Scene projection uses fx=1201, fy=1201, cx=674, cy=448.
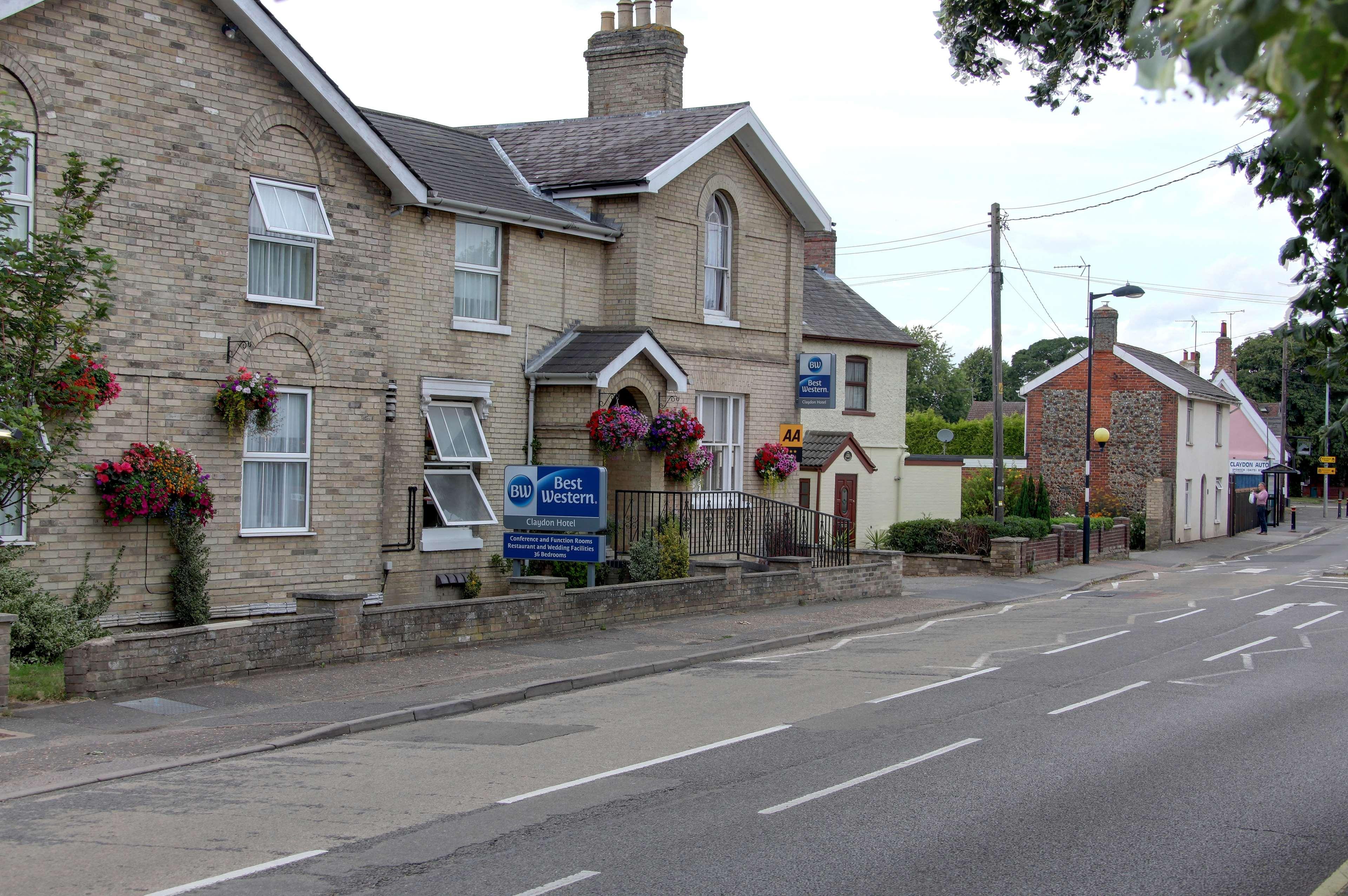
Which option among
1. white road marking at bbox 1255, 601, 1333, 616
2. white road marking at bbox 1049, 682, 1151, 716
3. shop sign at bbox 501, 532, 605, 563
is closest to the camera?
white road marking at bbox 1049, 682, 1151, 716

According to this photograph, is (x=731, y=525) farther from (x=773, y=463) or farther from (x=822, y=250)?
(x=822, y=250)

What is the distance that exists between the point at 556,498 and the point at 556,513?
0.22 metres

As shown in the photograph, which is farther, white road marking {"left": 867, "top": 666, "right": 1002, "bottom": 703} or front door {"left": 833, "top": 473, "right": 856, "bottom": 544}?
front door {"left": 833, "top": 473, "right": 856, "bottom": 544}

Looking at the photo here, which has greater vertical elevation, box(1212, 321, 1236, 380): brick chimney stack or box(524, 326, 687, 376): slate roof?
box(1212, 321, 1236, 380): brick chimney stack

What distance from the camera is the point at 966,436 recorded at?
66125 millimetres

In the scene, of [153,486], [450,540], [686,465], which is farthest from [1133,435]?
[153,486]

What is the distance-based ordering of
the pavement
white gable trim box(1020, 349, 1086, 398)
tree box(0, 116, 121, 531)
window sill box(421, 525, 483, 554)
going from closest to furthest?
1. the pavement
2. tree box(0, 116, 121, 531)
3. window sill box(421, 525, 483, 554)
4. white gable trim box(1020, 349, 1086, 398)

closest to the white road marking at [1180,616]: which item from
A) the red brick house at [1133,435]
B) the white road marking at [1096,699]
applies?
the white road marking at [1096,699]

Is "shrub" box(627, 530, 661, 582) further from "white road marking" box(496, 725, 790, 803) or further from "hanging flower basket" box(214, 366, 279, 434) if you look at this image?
"white road marking" box(496, 725, 790, 803)

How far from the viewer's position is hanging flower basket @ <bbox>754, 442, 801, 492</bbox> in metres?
24.1

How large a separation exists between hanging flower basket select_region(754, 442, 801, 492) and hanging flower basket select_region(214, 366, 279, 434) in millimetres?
10751

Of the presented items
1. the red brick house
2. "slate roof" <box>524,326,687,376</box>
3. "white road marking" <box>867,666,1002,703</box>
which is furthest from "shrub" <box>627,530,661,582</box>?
the red brick house

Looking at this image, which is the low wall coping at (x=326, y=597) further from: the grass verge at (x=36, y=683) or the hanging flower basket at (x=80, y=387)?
the hanging flower basket at (x=80, y=387)

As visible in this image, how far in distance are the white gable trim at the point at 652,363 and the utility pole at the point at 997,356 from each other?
1063 centimetres
